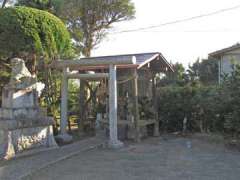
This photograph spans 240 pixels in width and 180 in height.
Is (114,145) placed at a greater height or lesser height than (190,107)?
lesser

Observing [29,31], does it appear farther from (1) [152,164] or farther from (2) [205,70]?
(2) [205,70]

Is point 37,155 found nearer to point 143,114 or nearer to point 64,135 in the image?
point 64,135

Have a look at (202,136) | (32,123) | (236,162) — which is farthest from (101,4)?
(236,162)

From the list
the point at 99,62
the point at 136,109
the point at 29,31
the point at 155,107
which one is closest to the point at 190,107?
the point at 155,107

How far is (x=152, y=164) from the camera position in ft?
19.7

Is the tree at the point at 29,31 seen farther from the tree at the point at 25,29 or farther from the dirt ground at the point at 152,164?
the dirt ground at the point at 152,164

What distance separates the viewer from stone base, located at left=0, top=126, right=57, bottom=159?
6.42 m

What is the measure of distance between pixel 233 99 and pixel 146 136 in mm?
3091

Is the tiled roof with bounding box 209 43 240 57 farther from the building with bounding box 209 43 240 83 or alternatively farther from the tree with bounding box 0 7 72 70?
the tree with bounding box 0 7 72 70

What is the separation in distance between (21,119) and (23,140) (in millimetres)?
481

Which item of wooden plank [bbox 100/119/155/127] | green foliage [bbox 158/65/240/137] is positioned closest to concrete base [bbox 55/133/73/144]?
wooden plank [bbox 100/119/155/127]

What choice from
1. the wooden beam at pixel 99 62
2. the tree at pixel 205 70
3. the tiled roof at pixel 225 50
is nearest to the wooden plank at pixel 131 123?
the wooden beam at pixel 99 62

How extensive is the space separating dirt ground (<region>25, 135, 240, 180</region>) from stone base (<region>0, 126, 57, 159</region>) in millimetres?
1078

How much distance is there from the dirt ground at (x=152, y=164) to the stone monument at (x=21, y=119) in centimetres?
115
